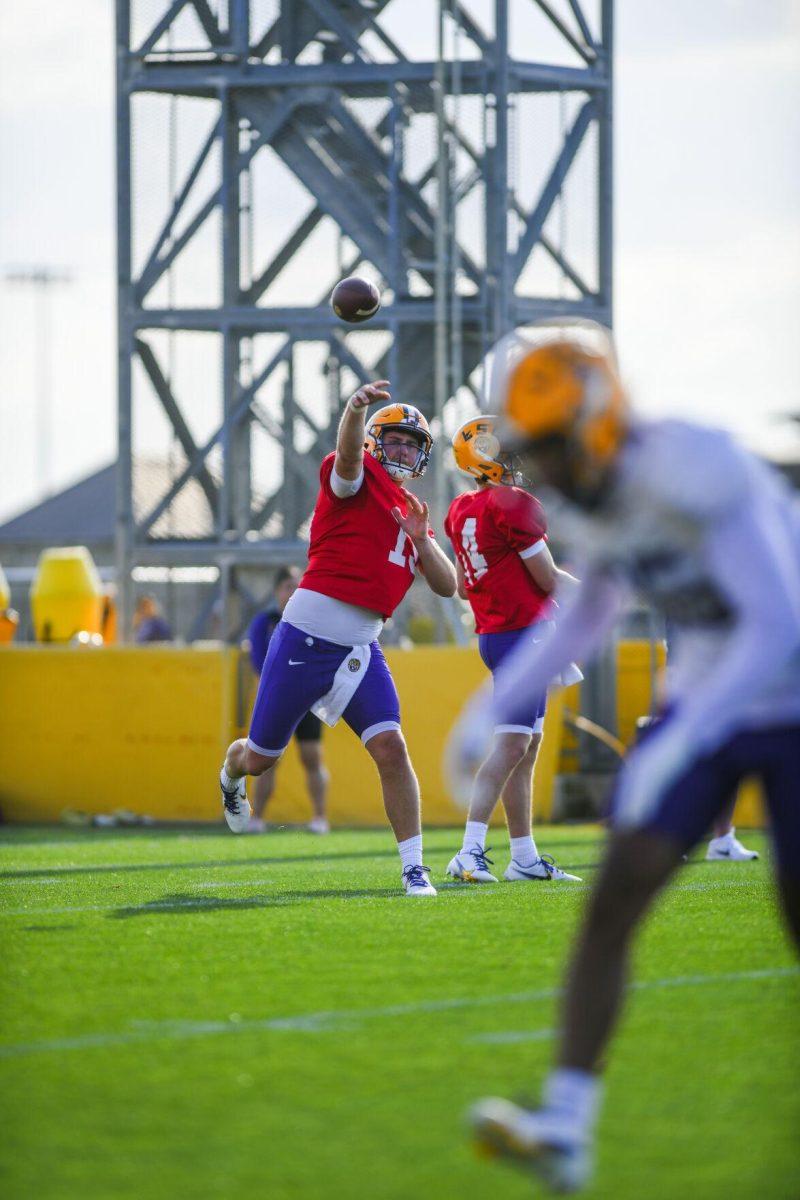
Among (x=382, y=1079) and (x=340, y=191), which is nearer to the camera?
(x=382, y=1079)

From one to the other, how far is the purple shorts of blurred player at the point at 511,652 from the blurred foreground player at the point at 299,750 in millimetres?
4731

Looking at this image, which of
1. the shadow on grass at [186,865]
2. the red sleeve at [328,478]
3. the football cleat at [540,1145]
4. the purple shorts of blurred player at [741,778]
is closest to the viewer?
the football cleat at [540,1145]

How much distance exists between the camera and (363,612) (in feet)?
28.0

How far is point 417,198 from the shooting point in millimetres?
18641

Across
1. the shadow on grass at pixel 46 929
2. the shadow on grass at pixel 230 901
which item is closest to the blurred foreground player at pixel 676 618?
the shadow on grass at pixel 46 929

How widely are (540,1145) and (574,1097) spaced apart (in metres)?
0.12

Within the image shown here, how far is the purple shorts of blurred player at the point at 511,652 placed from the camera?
9336 mm

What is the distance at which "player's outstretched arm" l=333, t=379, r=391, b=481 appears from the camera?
24.9 feet

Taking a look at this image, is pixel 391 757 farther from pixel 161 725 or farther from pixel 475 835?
pixel 161 725

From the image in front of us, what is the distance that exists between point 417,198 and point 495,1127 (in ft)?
51.5

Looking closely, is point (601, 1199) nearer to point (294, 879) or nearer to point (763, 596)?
point (763, 596)

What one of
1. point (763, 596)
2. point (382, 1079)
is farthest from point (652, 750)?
point (382, 1079)

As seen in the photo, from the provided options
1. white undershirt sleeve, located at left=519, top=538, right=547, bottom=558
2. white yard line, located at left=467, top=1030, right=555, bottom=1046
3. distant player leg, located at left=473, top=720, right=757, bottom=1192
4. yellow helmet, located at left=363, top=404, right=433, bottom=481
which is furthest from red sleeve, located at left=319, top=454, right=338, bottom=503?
distant player leg, located at left=473, top=720, right=757, bottom=1192

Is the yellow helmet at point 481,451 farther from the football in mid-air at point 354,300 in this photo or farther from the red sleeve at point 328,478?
the red sleeve at point 328,478
